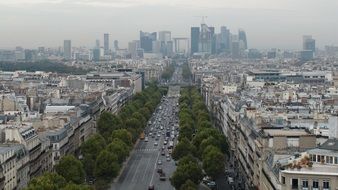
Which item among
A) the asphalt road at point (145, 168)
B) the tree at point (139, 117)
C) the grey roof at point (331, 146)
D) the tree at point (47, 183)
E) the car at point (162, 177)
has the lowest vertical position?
the asphalt road at point (145, 168)

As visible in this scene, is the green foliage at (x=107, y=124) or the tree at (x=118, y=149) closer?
the tree at (x=118, y=149)

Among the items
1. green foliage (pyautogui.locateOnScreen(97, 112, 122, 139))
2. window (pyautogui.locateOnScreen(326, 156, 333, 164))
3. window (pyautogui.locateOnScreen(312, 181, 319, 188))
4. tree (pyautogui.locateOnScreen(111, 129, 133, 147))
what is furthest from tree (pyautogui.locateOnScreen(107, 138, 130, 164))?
window (pyautogui.locateOnScreen(312, 181, 319, 188))

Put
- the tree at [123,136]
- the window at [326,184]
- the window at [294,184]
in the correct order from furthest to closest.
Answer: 1. the tree at [123,136]
2. the window at [294,184]
3. the window at [326,184]

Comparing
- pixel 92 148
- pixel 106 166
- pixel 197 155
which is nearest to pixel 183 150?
pixel 197 155

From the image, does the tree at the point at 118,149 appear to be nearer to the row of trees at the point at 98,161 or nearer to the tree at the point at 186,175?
the row of trees at the point at 98,161

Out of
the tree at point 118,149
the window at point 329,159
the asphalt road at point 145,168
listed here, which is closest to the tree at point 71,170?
the asphalt road at point 145,168

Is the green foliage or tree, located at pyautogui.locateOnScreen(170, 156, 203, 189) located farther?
the green foliage

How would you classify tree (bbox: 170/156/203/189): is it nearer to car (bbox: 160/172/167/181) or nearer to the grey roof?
car (bbox: 160/172/167/181)
